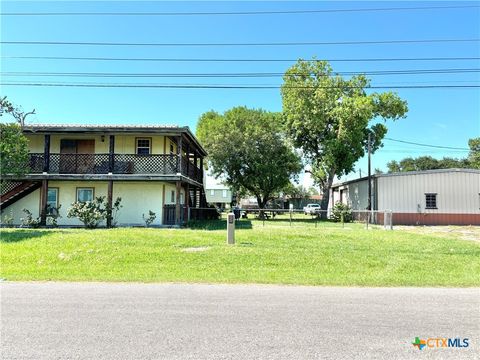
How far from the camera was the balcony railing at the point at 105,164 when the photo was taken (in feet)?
64.8

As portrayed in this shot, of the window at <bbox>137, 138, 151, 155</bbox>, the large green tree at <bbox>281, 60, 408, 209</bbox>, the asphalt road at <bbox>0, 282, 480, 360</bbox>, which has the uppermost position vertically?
the large green tree at <bbox>281, 60, 408, 209</bbox>

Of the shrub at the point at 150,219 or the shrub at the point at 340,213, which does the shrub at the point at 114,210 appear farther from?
the shrub at the point at 340,213

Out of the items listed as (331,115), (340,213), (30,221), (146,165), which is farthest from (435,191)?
(30,221)

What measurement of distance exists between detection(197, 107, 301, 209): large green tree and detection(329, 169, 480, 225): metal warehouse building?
414 inches

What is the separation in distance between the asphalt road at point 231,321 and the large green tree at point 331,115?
85.4 ft

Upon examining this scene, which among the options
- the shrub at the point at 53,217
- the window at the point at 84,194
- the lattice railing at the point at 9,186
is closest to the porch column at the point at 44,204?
the shrub at the point at 53,217

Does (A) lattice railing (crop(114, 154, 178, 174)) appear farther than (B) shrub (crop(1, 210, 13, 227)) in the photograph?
Yes

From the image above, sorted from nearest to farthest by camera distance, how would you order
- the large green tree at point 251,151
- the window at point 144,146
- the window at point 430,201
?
the window at point 144,146 < the window at point 430,201 < the large green tree at point 251,151

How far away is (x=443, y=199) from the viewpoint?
2631cm

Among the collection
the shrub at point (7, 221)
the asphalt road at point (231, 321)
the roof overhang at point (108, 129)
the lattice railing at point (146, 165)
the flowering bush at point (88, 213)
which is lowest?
the asphalt road at point (231, 321)

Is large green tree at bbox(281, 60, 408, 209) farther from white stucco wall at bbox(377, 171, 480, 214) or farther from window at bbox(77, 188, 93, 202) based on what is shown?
window at bbox(77, 188, 93, 202)

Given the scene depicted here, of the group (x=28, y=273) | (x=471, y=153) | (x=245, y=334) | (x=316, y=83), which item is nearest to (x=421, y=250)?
(x=245, y=334)

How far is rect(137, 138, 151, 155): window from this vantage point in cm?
2122

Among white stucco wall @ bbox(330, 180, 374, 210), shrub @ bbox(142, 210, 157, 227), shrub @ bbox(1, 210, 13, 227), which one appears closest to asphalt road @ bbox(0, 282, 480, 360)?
shrub @ bbox(142, 210, 157, 227)
